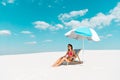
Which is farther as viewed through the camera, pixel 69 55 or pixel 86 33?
pixel 69 55

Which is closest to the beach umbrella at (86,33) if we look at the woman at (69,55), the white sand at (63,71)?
the woman at (69,55)

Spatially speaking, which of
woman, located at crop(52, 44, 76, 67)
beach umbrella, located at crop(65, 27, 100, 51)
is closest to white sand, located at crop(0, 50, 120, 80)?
woman, located at crop(52, 44, 76, 67)

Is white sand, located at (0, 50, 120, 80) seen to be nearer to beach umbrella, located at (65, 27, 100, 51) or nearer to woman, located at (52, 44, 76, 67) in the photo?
woman, located at (52, 44, 76, 67)

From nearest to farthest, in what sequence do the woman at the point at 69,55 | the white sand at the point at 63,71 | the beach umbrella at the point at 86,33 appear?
the white sand at the point at 63,71, the beach umbrella at the point at 86,33, the woman at the point at 69,55

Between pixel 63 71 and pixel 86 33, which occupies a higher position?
pixel 86 33

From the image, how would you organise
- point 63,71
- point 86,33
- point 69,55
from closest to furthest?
point 63,71 < point 86,33 < point 69,55

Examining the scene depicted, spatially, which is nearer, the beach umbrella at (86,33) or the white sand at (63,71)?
the white sand at (63,71)

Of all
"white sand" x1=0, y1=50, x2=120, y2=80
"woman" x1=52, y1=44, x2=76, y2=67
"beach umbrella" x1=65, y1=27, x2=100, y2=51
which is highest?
"beach umbrella" x1=65, y1=27, x2=100, y2=51

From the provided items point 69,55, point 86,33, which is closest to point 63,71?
point 69,55

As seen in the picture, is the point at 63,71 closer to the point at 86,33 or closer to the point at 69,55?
the point at 69,55

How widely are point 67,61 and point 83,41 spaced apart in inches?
92.9

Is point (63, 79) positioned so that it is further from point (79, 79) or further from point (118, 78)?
point (118, 78)

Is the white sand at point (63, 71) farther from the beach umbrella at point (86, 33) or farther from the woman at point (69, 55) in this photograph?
the beach umbrella at point (86, 33)

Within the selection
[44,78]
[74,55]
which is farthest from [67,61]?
[44,78]
